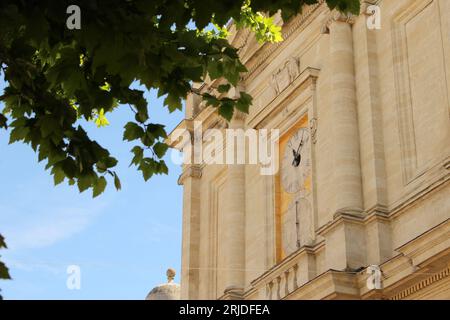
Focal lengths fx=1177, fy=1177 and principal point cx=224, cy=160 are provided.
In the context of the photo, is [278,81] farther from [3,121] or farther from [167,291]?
[3,121]

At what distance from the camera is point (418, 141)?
751 inches

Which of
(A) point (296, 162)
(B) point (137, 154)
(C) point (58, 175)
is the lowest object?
(C) point (58, 175)

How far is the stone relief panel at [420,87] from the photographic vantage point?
18.6 meters

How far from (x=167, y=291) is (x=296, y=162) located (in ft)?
38.5

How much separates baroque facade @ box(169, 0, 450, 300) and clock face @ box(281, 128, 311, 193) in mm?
31

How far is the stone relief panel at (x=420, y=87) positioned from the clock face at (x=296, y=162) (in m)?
2.72

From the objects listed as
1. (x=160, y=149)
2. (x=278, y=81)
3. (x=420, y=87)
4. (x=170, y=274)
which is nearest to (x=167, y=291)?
Answer: (x=170, y=274)

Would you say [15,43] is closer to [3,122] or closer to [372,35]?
[3,122]

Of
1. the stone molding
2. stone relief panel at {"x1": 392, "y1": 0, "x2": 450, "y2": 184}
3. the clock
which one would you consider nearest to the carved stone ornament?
the clock

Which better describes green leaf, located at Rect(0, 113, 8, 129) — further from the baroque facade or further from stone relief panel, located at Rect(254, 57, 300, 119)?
stone relief panel, located at Rect(254, 57, 300, 119)

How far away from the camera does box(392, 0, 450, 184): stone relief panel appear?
18609 millimetres

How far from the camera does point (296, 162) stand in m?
22.4
